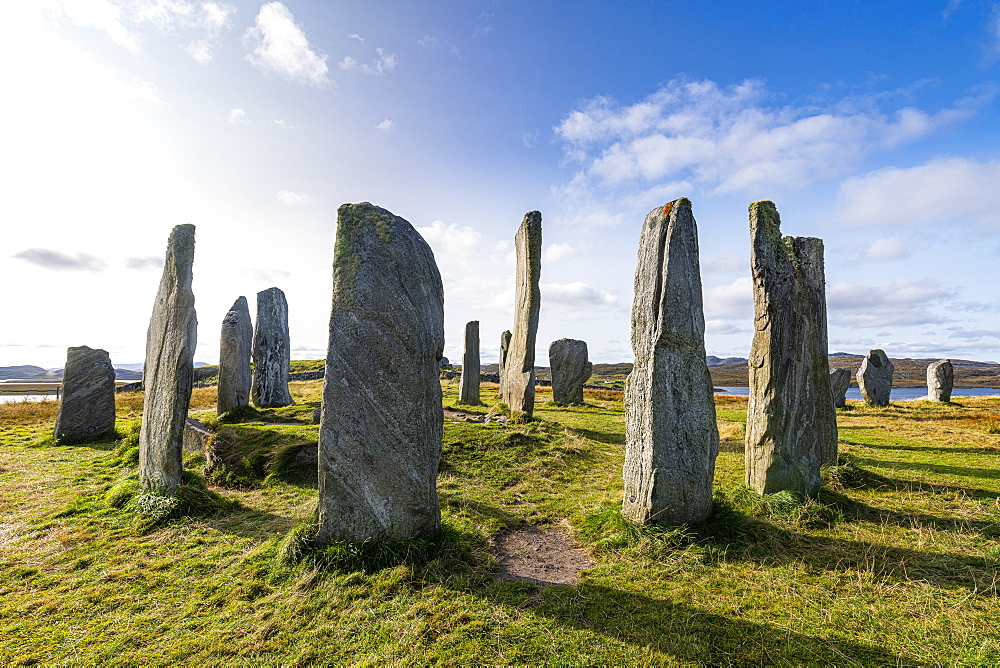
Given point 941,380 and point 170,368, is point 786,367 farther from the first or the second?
point 941,380

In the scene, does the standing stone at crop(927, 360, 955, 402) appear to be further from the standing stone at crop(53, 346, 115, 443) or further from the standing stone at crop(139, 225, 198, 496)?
the standing stone at crop(53, 346, 115, 443)

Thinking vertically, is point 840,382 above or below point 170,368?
A: below

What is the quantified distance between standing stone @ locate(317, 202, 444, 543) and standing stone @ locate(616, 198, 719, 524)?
2.56m

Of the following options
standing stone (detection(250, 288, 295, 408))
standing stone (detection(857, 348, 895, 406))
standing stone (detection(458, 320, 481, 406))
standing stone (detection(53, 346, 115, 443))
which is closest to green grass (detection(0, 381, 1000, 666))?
standing stone (detection(53, 346, 115, 443))

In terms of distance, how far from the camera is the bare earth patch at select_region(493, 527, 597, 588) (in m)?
4.50

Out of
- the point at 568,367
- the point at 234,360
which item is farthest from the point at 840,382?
the point at 234,360

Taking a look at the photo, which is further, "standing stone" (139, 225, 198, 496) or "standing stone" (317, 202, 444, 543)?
"standing stone" (139, 225, 198, 496)

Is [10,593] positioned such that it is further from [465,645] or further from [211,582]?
[465,645]

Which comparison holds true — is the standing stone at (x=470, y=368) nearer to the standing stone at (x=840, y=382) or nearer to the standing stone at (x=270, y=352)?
the standing stone at (x=270, y=352)

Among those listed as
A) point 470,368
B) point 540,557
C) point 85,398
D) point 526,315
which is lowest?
point 540,557

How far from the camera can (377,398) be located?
4.70 m

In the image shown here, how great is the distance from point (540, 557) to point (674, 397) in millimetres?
2419

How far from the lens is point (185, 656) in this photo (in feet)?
10.9

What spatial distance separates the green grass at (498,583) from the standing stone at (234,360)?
19.7 ft
